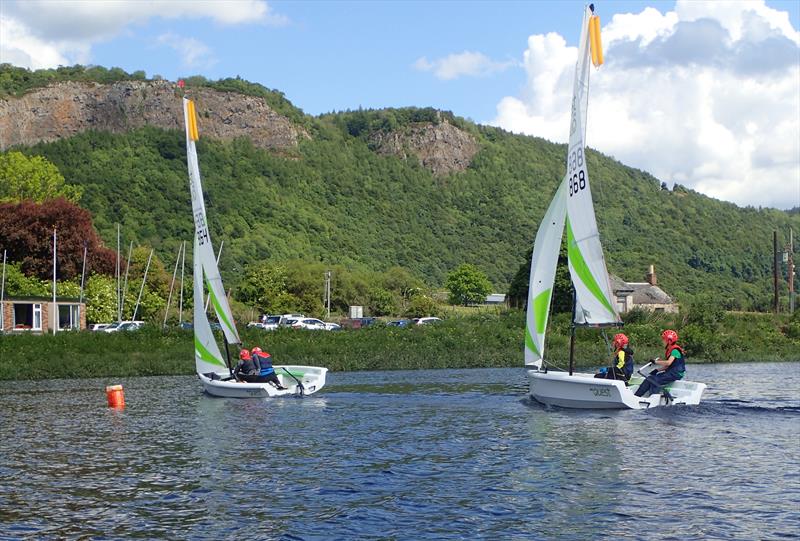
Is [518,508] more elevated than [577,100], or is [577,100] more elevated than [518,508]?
[577,100]

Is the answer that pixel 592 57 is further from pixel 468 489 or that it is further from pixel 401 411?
pixel 468 489

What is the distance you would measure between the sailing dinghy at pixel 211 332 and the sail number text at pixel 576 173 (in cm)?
1216

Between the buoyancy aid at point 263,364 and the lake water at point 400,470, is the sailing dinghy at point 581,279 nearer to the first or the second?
the lake water at point 400,470

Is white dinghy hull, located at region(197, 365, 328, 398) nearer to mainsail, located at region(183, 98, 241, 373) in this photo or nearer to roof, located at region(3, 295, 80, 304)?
mainsail, located at region(183, 98, 241, 373)

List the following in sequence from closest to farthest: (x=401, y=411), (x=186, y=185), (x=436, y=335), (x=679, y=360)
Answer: (x=679, y=360) → (x=401, y=411) → (x=436, y=335) → (x=186, y=185)

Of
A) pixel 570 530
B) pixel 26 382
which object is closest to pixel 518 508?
pixel 570 530

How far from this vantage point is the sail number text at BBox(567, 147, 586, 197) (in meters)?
30.4

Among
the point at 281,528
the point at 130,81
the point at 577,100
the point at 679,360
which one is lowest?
the point at 281,528

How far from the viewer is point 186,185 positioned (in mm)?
160125

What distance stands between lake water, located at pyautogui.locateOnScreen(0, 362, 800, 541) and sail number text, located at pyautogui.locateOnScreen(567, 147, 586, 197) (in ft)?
23.3

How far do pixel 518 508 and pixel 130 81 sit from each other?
195m

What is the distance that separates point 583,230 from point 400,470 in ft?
38.9

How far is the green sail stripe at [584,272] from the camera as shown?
3006 cm

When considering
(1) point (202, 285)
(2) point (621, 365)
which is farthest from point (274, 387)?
(2) point (621, 365)
